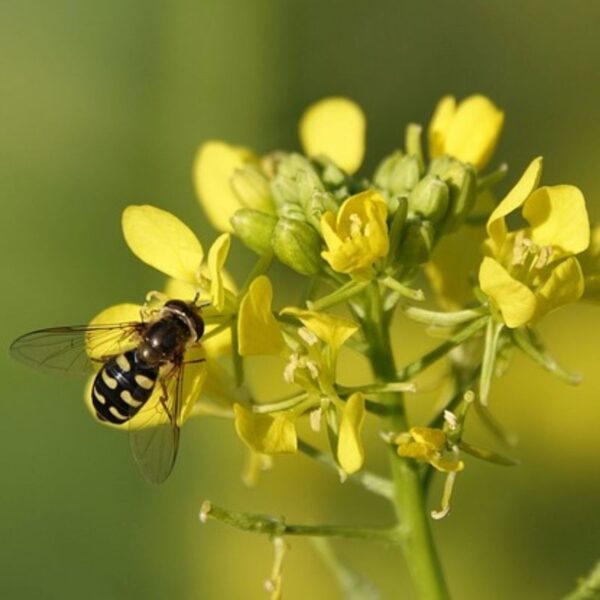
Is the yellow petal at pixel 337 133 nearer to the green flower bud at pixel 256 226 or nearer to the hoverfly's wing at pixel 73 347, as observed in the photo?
the green flower bud at pixel 256 226

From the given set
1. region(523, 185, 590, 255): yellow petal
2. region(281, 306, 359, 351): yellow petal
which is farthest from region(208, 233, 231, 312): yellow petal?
region(523, 185, 590, 255): yellow petal

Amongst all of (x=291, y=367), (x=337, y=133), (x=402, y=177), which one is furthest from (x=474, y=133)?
(x=291, y=367)

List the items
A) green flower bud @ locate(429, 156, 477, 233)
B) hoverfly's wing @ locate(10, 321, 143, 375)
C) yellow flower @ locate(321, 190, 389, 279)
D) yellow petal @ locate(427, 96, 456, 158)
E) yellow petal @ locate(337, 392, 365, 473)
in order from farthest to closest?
yellow petal @ locate(427, 96, 456, 158)
hoverfly's wing @ locate(10, 321, 143, 375)
green flower bud @ locate(429, 156, 477, 233)
yellow flower @ locate(321, 190, 389, 279)
yellow petal @ locate(337, 392, 365, 473)

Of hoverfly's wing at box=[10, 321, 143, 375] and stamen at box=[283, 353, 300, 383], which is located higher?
stamen at box=[283, 353, 300, 383]

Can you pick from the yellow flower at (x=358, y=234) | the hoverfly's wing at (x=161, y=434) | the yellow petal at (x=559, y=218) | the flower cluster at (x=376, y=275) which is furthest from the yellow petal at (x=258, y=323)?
the yellow petal at (x=559, y=218)

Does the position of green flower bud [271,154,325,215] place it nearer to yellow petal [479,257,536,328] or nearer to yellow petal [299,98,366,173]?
yellow petal [299,98,366,173]
